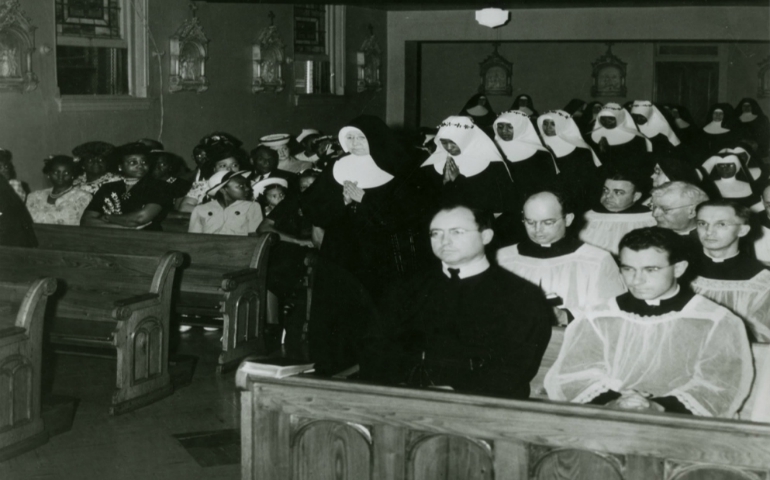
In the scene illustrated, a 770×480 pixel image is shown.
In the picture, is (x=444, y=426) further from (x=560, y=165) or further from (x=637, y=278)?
(x=560, y=165)

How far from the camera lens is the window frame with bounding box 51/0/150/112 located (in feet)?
35.9

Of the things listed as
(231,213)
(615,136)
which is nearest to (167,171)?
(231,213)

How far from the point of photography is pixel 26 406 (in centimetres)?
502

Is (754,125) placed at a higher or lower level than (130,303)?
higher

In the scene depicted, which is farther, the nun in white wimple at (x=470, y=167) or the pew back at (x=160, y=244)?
the nun in white wimple at (x=470, y=167)

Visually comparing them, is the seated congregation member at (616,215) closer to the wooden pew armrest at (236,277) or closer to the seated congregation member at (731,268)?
the seated congregation member at (731,268)

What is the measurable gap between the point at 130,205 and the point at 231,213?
82 cm

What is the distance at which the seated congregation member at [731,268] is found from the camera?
16.1 ft

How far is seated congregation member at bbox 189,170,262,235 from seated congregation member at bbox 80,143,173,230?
29 centimetres

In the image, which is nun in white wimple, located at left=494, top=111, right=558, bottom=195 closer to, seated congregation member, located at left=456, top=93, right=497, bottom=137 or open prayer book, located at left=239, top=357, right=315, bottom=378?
open prayer book, located at left=239, top=357, right=315, bottom=378

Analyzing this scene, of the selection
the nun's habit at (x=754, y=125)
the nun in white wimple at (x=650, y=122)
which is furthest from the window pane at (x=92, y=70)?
the nun's habit at (x=754, y=125)

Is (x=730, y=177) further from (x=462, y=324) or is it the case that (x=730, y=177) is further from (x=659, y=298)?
(x=462, y=324)

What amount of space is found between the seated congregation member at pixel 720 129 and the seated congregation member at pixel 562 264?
399 inches

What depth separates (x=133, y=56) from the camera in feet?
37.8
